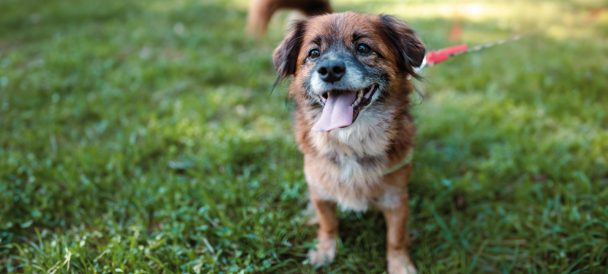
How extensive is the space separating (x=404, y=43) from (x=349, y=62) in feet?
1.37

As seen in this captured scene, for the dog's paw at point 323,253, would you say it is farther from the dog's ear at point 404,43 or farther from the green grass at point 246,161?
the dog's ear at point 404,43

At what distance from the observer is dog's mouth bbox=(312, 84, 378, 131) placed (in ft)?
7.64

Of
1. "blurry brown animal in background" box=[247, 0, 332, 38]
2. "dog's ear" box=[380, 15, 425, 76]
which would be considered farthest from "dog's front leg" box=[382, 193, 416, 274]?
"blurry brown animal in background" box=[247, 0, 332, 38]

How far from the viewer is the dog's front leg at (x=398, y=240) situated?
263cm

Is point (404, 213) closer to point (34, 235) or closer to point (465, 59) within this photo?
point (34, 235)

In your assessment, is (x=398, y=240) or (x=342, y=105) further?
(x=398, y=240)

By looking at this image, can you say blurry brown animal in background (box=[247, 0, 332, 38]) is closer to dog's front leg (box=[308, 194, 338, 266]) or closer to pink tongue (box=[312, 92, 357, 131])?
pink tongue (box=[312, 92, 357, 131])

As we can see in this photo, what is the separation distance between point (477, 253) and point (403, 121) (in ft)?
3.35

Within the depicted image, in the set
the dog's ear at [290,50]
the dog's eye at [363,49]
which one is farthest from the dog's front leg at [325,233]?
the dog's eye at [363,49]

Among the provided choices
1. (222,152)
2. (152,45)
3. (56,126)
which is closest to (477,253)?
(222,152)

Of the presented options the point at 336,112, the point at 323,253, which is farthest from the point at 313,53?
the point at 323,253

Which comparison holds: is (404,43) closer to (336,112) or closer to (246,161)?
(336,112)

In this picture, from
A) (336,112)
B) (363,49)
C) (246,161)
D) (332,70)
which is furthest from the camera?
(246,161)

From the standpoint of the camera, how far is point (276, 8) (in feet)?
11.7
